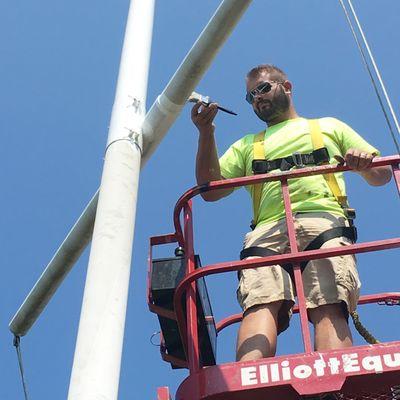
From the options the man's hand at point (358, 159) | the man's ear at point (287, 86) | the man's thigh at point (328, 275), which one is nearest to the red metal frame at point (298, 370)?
the man's thigh at point (328, 275)

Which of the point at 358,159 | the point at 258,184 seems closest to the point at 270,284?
the point at 258,184

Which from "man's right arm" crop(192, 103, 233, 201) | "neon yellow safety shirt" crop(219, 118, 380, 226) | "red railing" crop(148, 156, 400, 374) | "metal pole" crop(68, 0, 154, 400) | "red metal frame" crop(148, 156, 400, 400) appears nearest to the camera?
"metal pole" crop(68, 0, 154, 400)

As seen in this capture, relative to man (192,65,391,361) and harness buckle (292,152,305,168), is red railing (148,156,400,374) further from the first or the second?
harness buckle (292,152,305,168)

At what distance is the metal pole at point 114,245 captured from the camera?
3.37m

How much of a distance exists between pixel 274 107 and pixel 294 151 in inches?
22.1

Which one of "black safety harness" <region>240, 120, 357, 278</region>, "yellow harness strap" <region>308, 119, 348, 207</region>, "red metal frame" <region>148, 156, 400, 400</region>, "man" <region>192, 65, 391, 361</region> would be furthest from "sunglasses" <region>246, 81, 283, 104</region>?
"red metal frame" <region>148, 156, 400, 400</region>

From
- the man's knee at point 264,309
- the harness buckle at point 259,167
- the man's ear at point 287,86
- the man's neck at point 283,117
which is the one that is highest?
the man's ear at point 287,86

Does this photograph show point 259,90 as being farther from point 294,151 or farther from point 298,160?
point 298,160

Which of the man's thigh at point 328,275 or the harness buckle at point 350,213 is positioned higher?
the harness buckle at point 350,213

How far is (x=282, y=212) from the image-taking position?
18.2 feet

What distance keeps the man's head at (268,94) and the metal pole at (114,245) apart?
128cm

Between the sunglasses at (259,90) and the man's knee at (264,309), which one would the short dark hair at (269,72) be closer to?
the sunglasses at (259,90)

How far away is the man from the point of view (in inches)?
190

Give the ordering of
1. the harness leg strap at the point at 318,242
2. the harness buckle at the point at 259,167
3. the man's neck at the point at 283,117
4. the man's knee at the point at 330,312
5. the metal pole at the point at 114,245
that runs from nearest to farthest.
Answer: the metal pole at the point at 114,245
the man's knee at the point at 330,312
the harness leg strap at the point at 318,242
the harness buckle at the point at 259,167
the man's neck at the point at 283,117
